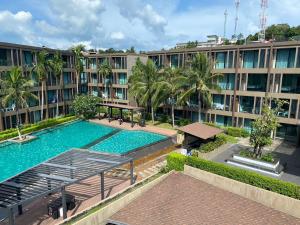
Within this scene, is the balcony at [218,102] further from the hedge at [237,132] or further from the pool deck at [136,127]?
the pool deck at [136,127]

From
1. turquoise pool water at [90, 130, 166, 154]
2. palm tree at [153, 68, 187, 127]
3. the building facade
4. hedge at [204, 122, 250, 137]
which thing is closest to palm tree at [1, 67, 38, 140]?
the building facade

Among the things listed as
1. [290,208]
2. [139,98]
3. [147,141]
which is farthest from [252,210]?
[139,98]

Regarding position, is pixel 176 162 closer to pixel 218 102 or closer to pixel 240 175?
pixel 240 175

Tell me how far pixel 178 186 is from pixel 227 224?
17.9 ft

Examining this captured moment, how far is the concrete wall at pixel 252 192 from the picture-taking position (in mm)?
17109

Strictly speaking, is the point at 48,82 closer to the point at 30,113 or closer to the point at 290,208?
the point at 30,113

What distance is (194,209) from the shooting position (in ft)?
58.3

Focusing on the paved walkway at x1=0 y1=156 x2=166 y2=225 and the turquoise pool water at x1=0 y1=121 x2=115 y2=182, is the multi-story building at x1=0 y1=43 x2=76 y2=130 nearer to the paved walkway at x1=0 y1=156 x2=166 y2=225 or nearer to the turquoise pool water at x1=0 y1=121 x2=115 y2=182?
the turquoise pool water at x1=0 y1=121 x2=115 y2=182

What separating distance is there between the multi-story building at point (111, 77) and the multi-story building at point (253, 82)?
12.3 metres

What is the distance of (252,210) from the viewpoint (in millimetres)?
17625

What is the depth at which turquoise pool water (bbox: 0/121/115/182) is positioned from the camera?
27812mm

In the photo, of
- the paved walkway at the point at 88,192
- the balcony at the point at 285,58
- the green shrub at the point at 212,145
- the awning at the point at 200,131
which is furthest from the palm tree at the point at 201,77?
the paved walkway at the point at 88,192

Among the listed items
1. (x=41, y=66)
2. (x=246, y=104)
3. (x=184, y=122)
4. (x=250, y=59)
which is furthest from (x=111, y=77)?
(x=250, y=59)

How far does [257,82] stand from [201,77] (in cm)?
797
